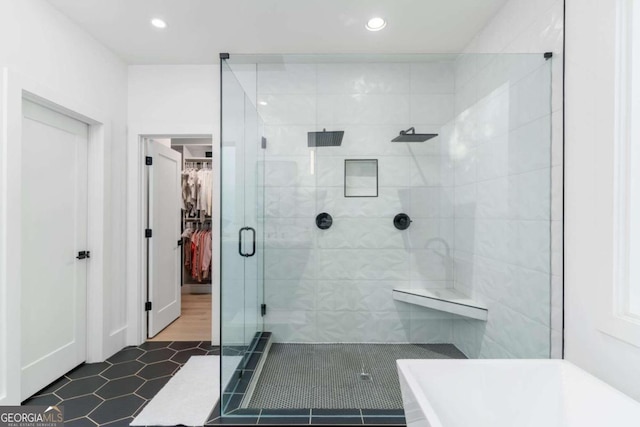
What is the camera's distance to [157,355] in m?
2.72

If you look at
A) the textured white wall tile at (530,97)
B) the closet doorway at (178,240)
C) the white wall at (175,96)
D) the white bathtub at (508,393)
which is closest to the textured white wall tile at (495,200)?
the textured white wall tile at (530,97)

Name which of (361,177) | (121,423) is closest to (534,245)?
(361,177)

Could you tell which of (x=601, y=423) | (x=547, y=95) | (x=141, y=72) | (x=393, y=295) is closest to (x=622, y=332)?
(x=601, y=423)

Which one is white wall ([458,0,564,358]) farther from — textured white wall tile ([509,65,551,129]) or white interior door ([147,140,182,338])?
white interior door ([147,140,182,338])

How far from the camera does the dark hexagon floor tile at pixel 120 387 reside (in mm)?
2100

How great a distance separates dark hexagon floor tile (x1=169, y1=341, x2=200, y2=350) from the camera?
2875 mm

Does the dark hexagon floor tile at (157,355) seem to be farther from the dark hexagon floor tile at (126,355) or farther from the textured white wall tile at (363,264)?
the textured white wall tile at (363,264)

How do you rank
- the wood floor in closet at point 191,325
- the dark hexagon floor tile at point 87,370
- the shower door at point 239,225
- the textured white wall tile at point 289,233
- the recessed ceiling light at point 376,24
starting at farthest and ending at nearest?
the wood floor in closet at point 191,325
the dark hexagon floor tile at point 87,370
the recessed ceiling light at point 376,24
the textured white wall tile at point 289,233
the shower door at point 239,225

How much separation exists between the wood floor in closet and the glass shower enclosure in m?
1.41

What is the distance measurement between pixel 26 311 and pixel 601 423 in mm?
3134

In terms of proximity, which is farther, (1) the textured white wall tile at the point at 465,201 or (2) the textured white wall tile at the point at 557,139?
(1) the textured white wall tile at the point at 465,201

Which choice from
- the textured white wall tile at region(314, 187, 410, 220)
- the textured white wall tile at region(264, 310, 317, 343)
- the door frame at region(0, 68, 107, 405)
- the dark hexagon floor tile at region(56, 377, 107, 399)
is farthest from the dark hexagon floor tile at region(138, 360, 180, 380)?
the textured white wall tile at region(314, 187, 410, 220)

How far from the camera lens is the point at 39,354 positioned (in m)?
2.13

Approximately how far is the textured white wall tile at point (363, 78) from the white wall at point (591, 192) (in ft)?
2.92
